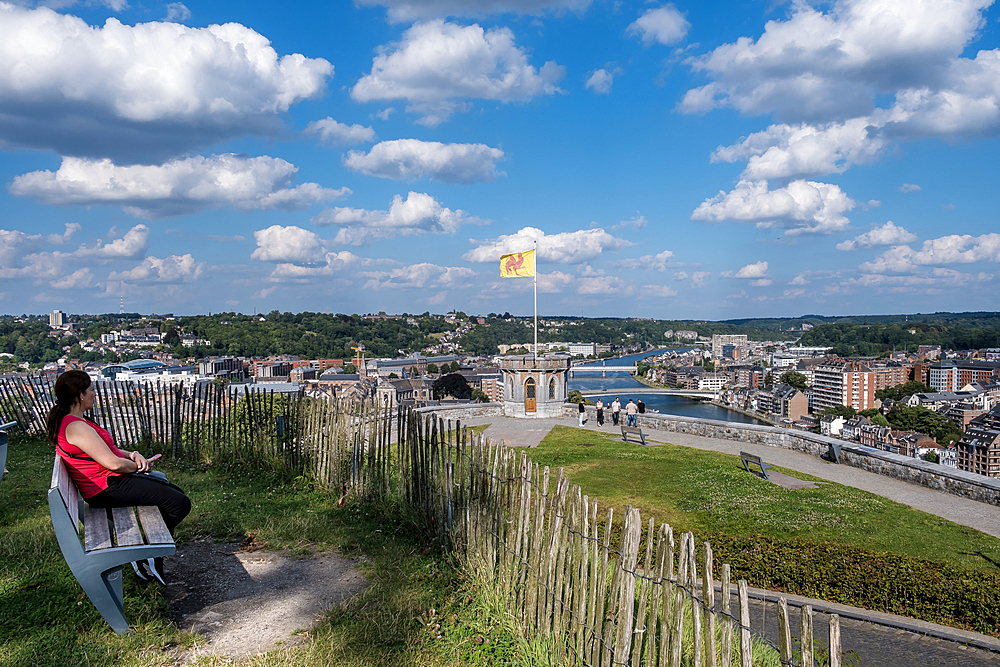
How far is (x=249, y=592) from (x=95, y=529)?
4.63 ft

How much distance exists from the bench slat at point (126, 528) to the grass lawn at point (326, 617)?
673 millimetres

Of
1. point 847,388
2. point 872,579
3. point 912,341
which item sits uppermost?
point 872,579

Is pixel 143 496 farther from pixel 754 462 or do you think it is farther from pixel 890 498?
pixel 890 498

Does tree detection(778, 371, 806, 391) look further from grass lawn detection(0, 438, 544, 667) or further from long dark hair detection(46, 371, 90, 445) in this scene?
long dark hair detection(46, 371, 90, 445)

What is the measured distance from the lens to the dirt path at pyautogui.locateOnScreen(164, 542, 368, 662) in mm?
4402

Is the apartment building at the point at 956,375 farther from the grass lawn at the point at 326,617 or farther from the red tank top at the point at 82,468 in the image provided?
the red tank top at the point at 82,468

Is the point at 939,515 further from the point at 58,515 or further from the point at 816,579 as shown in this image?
the point at 58,515

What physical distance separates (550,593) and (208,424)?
8112mm

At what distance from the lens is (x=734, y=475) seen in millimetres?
11820

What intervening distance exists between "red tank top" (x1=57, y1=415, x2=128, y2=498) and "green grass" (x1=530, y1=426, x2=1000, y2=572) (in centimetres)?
668

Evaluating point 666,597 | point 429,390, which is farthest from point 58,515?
point 429,390

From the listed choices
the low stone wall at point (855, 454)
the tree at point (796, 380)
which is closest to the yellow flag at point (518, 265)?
the low stone wall at point (855, 454)

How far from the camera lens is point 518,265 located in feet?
73.3

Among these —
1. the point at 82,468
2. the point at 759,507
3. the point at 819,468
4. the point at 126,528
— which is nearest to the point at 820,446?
the point at 819,468
